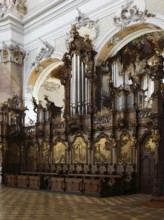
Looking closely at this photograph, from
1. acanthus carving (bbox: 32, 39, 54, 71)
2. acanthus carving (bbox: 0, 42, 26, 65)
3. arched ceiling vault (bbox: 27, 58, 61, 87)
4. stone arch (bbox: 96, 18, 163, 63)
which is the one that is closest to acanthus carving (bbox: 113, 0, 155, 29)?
stone arch (bbox: 96, 18, 163, 63)

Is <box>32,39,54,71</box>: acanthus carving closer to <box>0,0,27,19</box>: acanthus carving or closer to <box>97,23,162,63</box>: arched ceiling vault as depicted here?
<box>0,0,27,19</box>: acanthus carving

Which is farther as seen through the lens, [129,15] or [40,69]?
[40,69]

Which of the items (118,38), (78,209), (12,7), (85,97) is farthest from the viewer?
(12,7)

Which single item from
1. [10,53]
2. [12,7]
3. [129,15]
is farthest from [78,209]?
[12,7]

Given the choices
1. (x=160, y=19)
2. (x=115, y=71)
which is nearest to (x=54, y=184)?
(x=115, y=71)

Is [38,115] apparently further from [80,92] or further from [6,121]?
[80,92]

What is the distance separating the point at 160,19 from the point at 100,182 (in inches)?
239

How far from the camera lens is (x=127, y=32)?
43.7 ft

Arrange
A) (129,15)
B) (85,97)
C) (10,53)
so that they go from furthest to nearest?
(10,53)
(85,97)
(129,15)

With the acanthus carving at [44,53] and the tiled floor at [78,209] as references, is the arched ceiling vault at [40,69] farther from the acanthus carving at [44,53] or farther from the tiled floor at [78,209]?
the tiled floor at [78,209]

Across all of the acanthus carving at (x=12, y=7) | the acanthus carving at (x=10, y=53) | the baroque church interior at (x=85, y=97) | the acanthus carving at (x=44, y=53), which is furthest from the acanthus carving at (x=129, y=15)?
the acanthus carving at (x=12, y=7)

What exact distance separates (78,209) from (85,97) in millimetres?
6357

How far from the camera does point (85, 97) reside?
42.8ft

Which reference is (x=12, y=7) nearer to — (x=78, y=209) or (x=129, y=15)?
(x=129, y=15)
